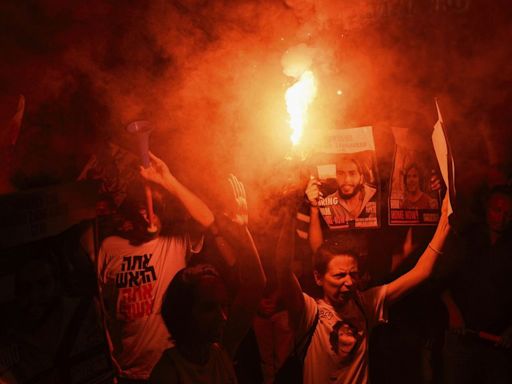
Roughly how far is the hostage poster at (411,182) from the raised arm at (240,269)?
115cm

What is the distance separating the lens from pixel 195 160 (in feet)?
9.91

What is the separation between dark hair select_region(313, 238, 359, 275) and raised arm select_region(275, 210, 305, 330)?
201mm

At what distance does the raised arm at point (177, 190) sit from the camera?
9.66ft

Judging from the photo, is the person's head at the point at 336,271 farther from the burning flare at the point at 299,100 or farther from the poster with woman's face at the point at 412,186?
the burning flare at the point at 299,100

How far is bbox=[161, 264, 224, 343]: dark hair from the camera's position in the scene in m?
2.96

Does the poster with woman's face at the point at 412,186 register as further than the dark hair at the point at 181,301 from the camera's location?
Yes

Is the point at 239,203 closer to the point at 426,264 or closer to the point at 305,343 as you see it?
the point at 305,343

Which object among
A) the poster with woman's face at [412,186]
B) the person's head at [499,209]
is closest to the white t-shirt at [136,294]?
the poster with woman's face at [412,186]

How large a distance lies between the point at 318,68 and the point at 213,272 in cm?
184

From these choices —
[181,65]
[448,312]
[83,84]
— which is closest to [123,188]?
[83,84]

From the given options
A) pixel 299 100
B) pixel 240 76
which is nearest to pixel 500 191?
pixel 299 100

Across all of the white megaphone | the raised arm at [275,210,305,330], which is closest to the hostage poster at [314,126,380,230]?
the raised arm at [275,210,305,330]

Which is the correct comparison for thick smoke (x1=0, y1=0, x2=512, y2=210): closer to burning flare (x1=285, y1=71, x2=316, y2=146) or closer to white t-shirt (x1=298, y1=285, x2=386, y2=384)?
burning flare (x1=285, y1=71, x2=316, y2=146)

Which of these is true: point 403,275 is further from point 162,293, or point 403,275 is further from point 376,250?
point 162,293
